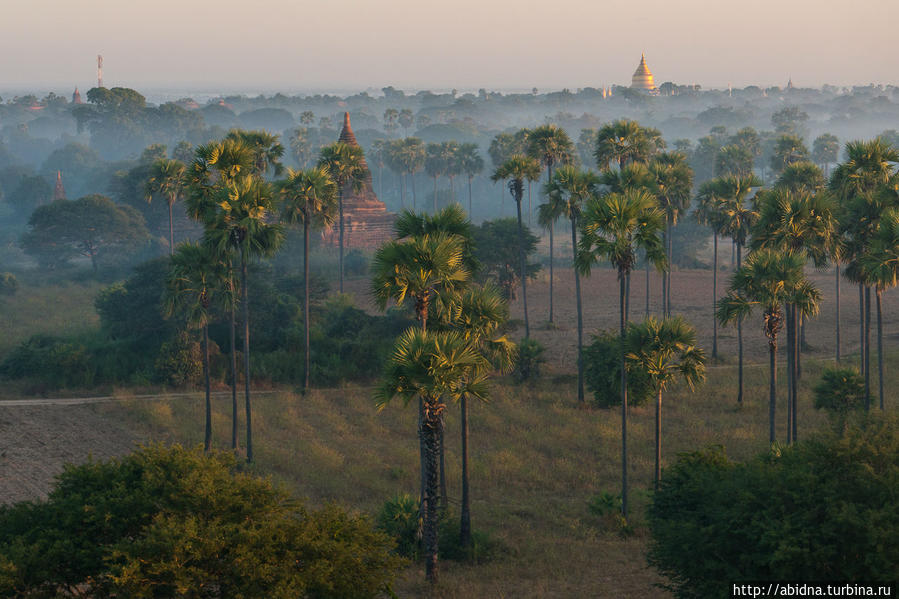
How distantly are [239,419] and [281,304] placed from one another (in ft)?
51.3

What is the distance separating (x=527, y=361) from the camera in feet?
161

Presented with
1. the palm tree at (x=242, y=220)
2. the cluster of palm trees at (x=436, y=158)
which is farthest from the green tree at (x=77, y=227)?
the palm tree at (x=242, y=220)

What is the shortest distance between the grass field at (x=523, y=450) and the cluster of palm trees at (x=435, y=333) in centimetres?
290

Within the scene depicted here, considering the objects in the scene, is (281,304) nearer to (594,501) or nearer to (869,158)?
(594,501)

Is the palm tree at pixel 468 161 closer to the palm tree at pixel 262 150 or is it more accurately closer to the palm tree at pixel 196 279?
the palm tree at pixel 262 150

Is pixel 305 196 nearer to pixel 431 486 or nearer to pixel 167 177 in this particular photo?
pixel 167 177

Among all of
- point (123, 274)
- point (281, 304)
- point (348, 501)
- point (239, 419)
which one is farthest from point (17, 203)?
point (348, 501)

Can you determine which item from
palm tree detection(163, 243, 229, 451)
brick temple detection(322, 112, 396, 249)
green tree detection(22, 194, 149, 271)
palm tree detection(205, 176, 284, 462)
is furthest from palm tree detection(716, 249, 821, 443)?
green tree detection(22, 194, 149, 271)

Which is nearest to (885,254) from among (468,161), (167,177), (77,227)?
(167,177)

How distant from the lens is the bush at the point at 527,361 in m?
48.9

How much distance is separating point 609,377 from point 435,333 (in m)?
20.6

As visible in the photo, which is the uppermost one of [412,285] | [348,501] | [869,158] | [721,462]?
[869,158]

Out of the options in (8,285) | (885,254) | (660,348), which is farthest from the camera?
(8,285)

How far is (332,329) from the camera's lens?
5472cm
